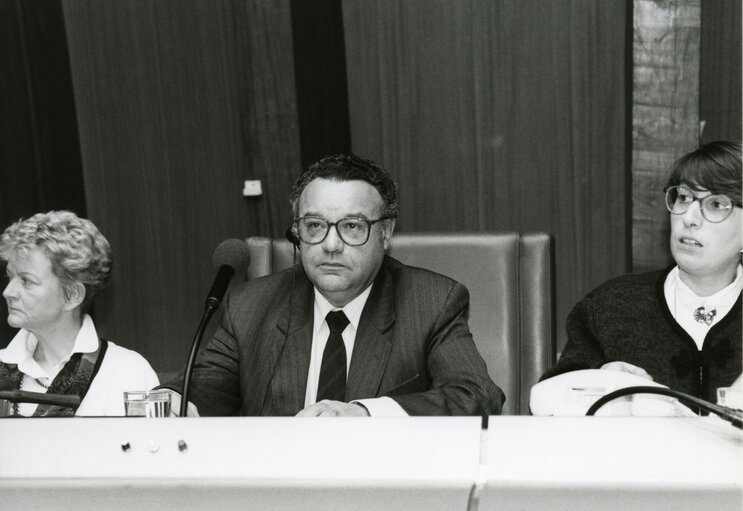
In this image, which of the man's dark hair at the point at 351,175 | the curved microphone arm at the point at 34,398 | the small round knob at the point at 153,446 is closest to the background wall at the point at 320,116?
the man's dark hair at the point at 351,175

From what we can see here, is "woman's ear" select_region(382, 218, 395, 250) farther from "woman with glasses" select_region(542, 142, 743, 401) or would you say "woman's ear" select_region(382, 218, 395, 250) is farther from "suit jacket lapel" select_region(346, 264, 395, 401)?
"woman with glasses" select_region(542, 142, 743, 401)

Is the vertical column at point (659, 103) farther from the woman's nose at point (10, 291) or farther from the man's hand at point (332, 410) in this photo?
the woman's nose at point (10, 291)

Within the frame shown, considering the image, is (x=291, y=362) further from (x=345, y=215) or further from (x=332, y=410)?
(x=332, y=410)

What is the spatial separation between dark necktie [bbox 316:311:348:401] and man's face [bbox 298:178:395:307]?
63 mm

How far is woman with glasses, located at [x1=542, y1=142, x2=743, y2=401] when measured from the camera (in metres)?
1.73

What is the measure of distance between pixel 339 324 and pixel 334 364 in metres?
0.10

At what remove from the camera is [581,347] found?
185cm

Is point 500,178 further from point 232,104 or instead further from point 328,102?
point 232,104

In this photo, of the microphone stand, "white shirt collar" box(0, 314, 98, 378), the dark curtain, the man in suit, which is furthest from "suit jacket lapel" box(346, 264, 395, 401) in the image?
the dark curtain

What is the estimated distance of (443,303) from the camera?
5.87 feet

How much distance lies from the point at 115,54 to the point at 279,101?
Answer: 0.72 meters

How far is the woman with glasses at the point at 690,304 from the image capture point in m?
1.73

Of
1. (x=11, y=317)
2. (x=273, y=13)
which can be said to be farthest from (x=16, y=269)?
(x=273, y=13)

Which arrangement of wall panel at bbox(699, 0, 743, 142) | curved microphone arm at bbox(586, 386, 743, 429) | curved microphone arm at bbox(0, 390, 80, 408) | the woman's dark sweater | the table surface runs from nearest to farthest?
1. the table surface
2. curved microphone arm at bbox(586, 386, 743, 429)
3. curved microphone arm at bbox(0, 390, 80, 408)
4. the woman's dark sweater
5. wall panel at bbox(699, 0, 743, 142)
